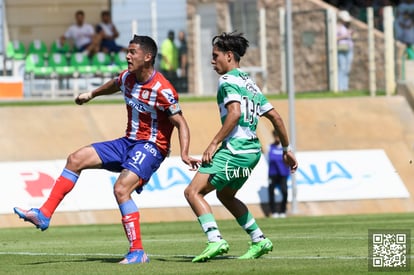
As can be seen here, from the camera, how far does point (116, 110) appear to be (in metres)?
28.5

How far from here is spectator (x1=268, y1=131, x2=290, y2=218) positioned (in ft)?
84.1

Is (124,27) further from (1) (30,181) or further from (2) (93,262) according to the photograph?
(2) (93,262)

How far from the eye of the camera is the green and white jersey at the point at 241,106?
11.9 m

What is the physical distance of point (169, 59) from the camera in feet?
103

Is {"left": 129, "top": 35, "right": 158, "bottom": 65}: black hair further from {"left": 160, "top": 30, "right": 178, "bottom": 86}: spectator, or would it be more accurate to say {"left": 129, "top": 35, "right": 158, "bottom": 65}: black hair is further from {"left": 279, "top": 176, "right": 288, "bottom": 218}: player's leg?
{"left": 160, "top": 30, "right": 178, "bottom": 86}: spectator

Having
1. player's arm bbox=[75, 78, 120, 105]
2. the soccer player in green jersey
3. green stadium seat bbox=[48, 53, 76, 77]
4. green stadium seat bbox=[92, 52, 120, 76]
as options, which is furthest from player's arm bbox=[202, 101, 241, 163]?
green stadium seat bbox=[48, 53, 76, 77]

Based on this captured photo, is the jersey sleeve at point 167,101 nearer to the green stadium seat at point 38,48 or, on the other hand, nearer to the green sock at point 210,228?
the green sock at point 210,228

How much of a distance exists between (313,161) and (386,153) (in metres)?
2.08

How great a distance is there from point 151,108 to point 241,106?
981mm

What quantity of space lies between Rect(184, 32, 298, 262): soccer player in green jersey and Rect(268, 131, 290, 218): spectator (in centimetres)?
1338

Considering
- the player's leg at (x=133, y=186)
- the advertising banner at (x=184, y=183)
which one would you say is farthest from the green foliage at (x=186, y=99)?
the player's leg at (x=133, y=186)

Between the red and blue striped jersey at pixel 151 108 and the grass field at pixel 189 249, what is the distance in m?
1.30

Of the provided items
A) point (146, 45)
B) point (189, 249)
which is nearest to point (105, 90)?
point (146, 45)

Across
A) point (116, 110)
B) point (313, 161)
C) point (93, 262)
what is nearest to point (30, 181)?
point (116, 110)
